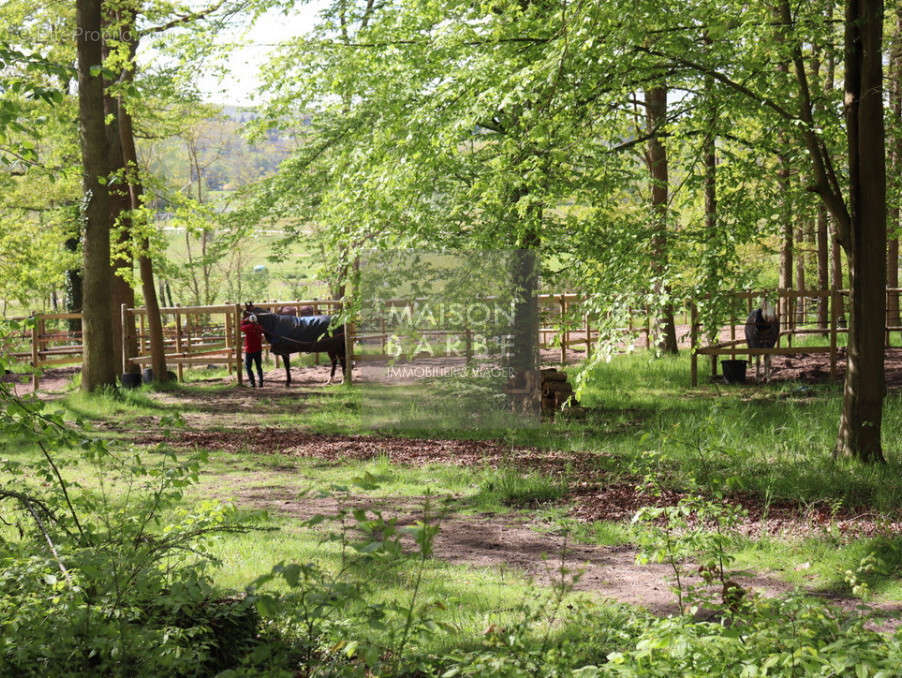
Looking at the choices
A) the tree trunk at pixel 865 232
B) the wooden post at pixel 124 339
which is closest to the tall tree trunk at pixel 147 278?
the wooden post at pixel 124 339

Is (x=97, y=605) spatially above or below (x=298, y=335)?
below

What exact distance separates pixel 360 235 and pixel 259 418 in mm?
4563

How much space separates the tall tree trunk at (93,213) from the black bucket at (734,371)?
10.9 m

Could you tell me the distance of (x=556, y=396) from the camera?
11625 millimetres

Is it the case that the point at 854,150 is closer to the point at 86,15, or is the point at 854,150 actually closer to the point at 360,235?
the point at 360,235

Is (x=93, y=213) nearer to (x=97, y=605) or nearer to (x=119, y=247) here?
(x=119, y=247)

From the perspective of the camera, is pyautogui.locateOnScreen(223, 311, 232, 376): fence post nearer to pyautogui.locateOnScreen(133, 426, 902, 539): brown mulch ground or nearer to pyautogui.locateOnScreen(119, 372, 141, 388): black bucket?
pyautogui.locateOnScreen(119, 372, 141, 388): black bucket

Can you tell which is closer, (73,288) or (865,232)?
(865,232)

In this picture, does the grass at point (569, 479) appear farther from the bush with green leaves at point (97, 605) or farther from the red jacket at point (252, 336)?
the red jacket at point (252, 336)

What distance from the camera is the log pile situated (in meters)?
11.5

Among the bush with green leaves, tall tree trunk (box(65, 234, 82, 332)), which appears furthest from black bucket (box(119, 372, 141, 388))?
tall tree trunk (box(65, 234, 82, 332))

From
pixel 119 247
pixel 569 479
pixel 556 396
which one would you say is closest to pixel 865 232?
pixel 569 479

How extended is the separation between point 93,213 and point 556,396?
27.9 ft

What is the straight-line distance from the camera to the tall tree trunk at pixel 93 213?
44.1 ft
